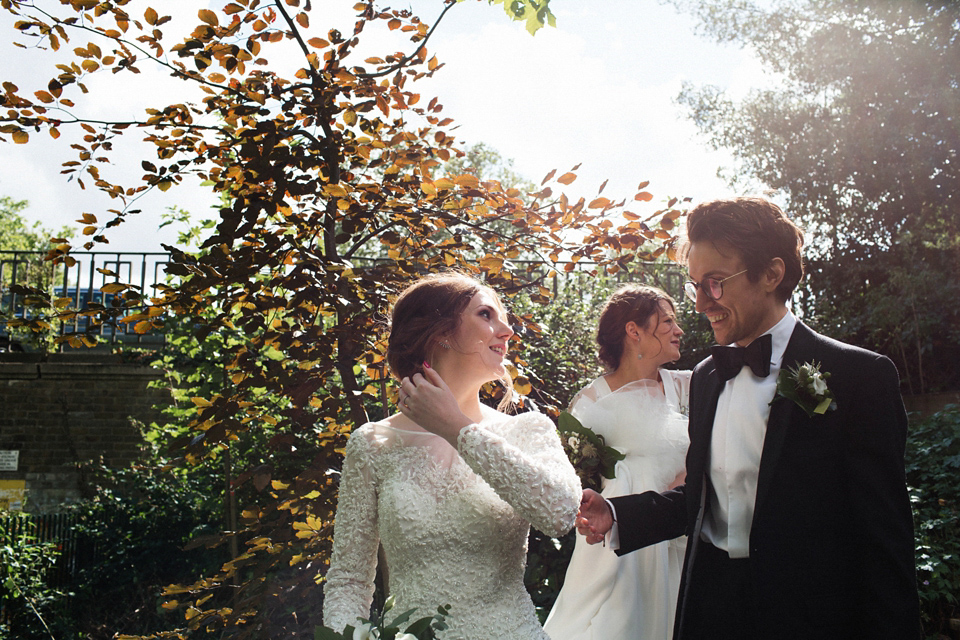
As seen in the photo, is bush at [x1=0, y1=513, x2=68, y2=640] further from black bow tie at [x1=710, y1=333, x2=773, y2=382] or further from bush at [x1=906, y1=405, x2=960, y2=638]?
bush at [x1=906, y1=405, x2=960, y2=638]

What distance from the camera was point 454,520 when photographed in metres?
2.16

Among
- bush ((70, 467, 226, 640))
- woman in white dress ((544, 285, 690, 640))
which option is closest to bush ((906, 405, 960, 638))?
woman in white dress ((544, 285, 690, 640))

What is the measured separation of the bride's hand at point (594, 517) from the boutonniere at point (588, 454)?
0.79 metres

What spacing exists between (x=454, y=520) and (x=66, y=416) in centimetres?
1019

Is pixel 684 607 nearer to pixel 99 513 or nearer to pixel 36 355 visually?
pixel 99 513

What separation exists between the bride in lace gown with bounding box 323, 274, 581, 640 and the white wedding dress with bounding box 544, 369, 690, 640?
1.02m

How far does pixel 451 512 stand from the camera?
217 centimetres

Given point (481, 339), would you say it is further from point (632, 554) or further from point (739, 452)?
point (632, 554)

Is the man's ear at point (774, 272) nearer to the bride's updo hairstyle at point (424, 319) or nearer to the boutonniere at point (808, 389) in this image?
the boutonniere at point (808, 389)

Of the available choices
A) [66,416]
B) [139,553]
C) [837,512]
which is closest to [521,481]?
[837,512]

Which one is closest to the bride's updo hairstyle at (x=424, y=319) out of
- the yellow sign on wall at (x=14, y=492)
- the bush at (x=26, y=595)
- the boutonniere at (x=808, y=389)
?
the boutonniere at (x=808, y=389)

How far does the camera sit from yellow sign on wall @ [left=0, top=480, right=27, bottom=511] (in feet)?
33.8


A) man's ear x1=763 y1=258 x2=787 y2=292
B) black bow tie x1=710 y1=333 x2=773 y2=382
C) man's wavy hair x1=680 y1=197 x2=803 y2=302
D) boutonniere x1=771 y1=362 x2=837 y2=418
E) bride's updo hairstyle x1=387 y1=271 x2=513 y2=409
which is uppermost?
man's wavy hair x1=680 y1=197 x2=803 y2=302

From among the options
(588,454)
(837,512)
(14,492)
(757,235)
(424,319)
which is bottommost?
(14,492)
